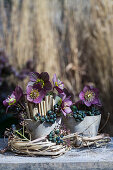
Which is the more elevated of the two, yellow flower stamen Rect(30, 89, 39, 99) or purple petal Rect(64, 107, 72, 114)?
→ yellow flower stamen Rect(30, 89, 39, 99)

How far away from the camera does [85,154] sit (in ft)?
2.55

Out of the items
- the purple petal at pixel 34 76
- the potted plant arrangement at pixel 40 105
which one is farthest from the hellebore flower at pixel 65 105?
the purple petal at pixel 34 76

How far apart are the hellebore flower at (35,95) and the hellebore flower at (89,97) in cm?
14

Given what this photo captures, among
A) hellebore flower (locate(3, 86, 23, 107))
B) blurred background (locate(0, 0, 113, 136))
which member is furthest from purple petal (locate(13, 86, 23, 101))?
blurred background (locate(0, 0, 113, 136))

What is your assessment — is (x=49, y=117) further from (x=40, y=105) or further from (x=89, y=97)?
(x=89, y=97)

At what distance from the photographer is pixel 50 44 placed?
2.05 meters

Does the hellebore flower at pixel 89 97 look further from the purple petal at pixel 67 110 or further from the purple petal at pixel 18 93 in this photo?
the purple petal at pixel 18 93

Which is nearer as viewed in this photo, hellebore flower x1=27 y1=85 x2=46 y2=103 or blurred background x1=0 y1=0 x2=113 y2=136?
hellebore flower x1=27 y1=85 x2=46 y2=103

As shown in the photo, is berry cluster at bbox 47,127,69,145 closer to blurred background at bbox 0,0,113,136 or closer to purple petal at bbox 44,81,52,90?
purple petal at bbox 44,81,52,90

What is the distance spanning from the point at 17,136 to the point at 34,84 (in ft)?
0.54

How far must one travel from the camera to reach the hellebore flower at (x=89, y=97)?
2.80ft

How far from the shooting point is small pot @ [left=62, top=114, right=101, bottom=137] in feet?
2.81

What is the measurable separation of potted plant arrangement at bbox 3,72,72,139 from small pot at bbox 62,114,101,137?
5 centimetres

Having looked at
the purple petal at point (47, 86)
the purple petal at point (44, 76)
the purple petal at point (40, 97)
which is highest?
the purple petal at point (44, 76)
